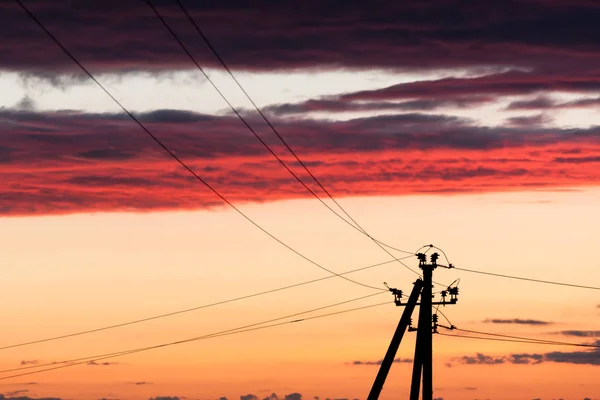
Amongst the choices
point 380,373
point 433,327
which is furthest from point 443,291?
point 380,373

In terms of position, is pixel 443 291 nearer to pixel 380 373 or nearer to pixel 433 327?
pixel 433 327

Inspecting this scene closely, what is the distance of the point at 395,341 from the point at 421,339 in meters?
1.95

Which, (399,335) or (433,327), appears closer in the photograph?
(399,335)

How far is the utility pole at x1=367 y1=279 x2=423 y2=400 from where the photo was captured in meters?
74.8

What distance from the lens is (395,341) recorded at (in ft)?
248

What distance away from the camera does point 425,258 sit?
78.4 metres

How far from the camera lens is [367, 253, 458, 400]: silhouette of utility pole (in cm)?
7531

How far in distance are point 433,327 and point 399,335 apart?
18.0ft

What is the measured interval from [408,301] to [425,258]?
2172 mm

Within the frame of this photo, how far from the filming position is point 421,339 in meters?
77.2

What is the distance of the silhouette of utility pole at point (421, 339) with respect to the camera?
247 feet

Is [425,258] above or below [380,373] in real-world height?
above

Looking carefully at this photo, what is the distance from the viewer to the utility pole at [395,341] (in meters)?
74.8

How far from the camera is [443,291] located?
80938mm
